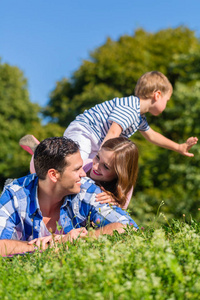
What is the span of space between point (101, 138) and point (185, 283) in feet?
11.0

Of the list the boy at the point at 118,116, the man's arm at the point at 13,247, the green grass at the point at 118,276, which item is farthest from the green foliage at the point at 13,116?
the green grass at the point at 118,276

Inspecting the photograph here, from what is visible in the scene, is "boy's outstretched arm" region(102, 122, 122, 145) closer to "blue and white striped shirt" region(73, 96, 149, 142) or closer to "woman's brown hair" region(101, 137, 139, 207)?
"blue and white striped shirt" region(73, 96, 149, 142)

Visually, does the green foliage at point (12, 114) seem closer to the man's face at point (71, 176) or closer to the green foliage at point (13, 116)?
the green foliage at point (13, 116)

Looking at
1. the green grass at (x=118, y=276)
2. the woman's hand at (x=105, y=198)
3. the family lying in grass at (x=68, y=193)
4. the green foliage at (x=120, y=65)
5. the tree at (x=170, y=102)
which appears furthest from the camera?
the green foliage at (x=120, y=65)

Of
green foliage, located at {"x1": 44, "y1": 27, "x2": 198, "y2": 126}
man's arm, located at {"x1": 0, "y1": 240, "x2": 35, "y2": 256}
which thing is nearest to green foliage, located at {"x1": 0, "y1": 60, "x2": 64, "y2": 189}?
green foliage, located at {"x1": 44, "y1": 27, "x2": 198, "y2": 126}

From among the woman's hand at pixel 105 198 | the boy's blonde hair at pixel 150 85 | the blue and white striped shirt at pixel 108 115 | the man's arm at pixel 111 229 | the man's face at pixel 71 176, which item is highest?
the boy's blonde hair at pixel 150 85

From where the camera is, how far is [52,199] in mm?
4367

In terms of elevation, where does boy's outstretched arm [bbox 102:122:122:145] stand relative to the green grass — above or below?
above

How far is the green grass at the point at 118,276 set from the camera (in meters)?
2.21

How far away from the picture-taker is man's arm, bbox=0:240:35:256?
11.9 ft

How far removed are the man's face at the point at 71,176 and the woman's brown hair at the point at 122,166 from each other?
1.78 ft

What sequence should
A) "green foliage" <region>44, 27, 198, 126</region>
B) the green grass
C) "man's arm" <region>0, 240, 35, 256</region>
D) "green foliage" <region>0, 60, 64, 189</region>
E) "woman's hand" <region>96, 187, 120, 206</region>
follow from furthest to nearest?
"green foliage" <region>0, 60, 64, 189</region>
"green foliage" <region>44, 27, 198, 126</region>
"woman's hand" <region>96, 187, 120, 206</region>
"man's arm" <region>0, 240, 35, 256</region>
the green grass

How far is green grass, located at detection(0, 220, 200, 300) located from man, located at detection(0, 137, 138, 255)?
1325mm

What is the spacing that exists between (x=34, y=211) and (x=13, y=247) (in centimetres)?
61
